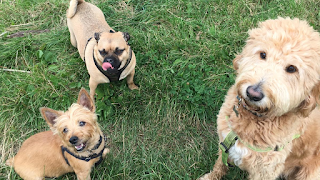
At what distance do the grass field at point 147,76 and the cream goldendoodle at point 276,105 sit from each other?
3.15 feet

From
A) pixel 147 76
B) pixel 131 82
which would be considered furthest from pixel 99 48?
pixel 147 76

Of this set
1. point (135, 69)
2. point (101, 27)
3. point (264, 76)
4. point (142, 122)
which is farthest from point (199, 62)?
point (264, 76)

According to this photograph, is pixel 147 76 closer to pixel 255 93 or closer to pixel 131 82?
pixel 131 82

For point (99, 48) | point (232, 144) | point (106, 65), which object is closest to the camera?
point (232, 144)

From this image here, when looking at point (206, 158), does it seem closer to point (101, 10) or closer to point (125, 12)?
point (125, 12)

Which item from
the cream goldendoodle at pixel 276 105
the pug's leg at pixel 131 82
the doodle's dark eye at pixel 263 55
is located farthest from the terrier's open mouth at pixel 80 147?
the doodle's dark eye at pixel 263 55

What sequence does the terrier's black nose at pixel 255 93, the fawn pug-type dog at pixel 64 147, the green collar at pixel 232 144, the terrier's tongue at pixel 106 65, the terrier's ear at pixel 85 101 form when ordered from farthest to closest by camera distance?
the terrier's tongue at pixel 106 65
the terrier's ear at pixel 85 101
the fawn pug-type dog at pixel 64 147
the green collar at pixel 232 144
the terrier's black nose at pixel 255 93

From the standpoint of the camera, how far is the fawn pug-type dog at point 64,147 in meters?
2.57

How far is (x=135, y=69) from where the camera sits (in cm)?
396

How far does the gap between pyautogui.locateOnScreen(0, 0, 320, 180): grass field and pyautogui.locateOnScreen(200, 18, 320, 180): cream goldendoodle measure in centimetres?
96

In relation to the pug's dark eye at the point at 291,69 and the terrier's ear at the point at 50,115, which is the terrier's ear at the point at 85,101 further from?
the pug's dark eye at the point at 291,69

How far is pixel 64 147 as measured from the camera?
2.68m

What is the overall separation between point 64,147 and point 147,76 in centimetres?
174

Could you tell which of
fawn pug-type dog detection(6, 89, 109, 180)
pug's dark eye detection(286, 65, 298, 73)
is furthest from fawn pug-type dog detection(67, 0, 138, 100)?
pug's dark eye detection(286, 65, 298, 73)
